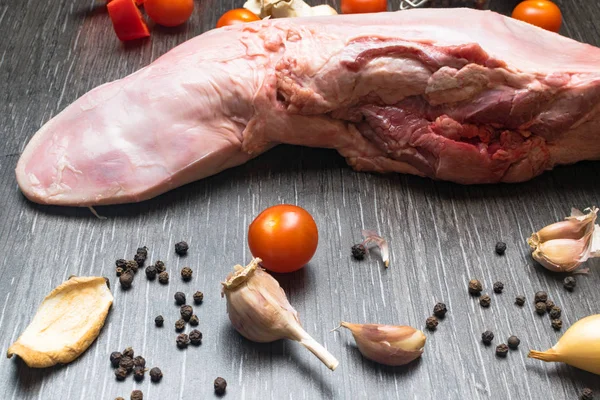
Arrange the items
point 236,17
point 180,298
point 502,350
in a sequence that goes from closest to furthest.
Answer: point 502,350
point 180,298
point 236,17

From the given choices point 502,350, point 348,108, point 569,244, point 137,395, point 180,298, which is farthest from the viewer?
point 348,108

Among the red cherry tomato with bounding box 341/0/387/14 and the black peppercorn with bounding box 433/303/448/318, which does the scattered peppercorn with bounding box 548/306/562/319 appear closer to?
the black peppercorn with bounding box 433/303/448/318

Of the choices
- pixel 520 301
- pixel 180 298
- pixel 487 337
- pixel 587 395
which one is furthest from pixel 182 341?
pixel 587 395

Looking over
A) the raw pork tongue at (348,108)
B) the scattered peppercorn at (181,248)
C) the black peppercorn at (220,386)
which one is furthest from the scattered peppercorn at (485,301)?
the scattered peppercorn at (181,248)

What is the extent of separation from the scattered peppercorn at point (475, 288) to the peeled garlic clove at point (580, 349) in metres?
0.28

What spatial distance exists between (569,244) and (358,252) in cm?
70

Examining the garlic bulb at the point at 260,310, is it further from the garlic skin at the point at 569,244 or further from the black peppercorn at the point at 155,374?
the garlic skin at the point at 569,244

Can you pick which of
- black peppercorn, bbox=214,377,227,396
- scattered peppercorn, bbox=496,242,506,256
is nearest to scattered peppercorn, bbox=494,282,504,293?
scattered peppercorn, bbox=496,242,506,256

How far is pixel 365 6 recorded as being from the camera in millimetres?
3297

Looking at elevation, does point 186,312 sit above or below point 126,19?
below

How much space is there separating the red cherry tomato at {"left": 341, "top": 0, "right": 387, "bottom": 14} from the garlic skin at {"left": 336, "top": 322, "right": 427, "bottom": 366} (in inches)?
66.4

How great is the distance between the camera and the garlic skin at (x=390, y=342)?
2125 mm

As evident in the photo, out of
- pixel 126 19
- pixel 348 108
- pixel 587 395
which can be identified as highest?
pixel 348 108

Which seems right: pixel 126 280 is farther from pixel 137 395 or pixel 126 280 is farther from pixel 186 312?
pixel 137 395
